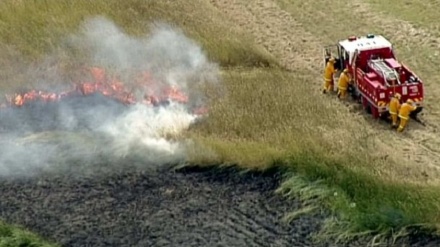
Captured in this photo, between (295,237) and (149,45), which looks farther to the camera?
(149,45)

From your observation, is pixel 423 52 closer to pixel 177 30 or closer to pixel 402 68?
pixel 402 68

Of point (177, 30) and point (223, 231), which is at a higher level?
point (177, 30)

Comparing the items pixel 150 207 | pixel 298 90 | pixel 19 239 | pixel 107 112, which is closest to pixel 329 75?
pixel 298 90

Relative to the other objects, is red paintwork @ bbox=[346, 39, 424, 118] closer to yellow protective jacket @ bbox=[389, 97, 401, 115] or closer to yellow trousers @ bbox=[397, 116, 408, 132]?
yellow protective jacket @ bbox=[389, 97, 401, 115]

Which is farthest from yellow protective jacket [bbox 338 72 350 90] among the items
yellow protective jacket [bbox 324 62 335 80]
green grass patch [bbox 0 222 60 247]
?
green grass patch [bbox 0 222 60 247]

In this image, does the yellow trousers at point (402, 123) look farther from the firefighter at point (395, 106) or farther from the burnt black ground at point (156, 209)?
the burnt black ground at point (156, 209)

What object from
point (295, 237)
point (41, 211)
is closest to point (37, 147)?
point (41, 211)
